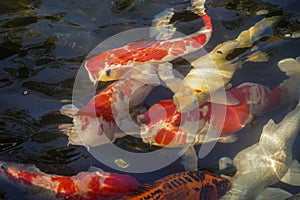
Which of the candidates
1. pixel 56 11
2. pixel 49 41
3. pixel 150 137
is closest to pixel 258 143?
pixel 150 137

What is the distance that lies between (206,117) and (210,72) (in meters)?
0.72

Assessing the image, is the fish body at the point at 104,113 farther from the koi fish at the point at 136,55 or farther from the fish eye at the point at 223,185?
the fish eye at the point at 223,185

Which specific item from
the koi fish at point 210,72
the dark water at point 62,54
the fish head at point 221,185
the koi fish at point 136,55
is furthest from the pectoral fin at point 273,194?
the koi fish at point 136,55

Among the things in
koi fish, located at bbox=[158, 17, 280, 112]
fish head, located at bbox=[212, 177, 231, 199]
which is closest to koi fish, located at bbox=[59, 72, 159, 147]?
koi fish, located at bbox=[158, 17, 280, 112]

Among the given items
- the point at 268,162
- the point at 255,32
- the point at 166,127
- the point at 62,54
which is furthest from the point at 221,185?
the point at 62,54

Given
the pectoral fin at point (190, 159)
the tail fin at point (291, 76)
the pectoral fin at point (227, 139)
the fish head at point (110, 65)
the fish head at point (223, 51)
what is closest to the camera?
the pectoral fin at point (190, 159)

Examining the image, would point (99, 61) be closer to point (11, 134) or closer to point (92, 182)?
point (11, 134)

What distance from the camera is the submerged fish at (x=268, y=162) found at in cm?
461

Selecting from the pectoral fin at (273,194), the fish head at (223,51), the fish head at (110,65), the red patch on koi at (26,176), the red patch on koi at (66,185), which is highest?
the fish head at (223,51)

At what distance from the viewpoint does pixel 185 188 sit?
4.20 metres

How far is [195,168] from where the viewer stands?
4.73 metres

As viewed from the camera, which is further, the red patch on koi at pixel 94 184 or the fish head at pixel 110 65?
the fish head at pixel 110 65

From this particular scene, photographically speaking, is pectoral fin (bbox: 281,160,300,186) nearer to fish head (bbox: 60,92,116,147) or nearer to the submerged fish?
the submerged fish

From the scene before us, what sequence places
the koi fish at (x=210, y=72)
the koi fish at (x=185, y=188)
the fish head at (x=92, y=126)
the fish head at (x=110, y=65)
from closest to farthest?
the koi fish at (x=185, y=188), the fish head at (x=92, y=126), the koi fish at (x=210, y=72), the fish head at (x=110, y=65)
